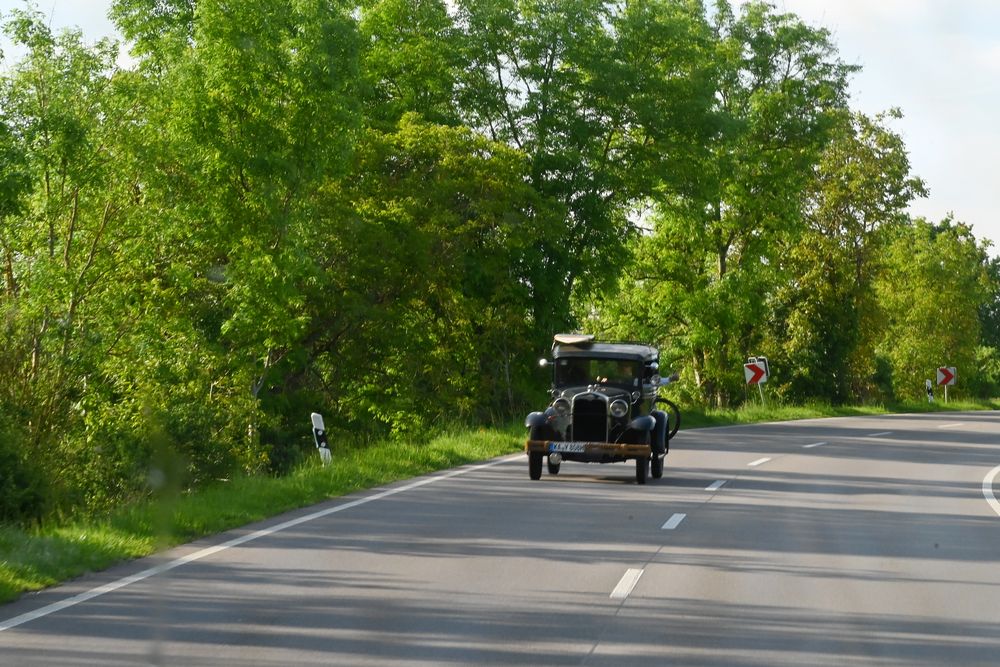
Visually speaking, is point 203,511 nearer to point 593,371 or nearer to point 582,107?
point 593,371

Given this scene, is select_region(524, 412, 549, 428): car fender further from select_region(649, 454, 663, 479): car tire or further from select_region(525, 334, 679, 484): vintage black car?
select_region(649, 454, 663, 479): car tire

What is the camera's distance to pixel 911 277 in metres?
84.2

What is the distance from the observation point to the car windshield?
20.6 meters

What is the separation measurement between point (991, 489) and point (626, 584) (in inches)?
485

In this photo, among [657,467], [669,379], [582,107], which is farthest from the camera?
[582,107]

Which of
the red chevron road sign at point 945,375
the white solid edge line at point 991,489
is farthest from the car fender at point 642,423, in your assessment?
the red chevron road sign at point 945,375

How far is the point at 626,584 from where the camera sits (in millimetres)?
A: 10688

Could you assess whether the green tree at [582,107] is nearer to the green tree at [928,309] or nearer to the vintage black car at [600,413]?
the vintage black car at [600,413]

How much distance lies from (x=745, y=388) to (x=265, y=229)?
94.5ft

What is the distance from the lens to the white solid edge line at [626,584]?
10.1 m

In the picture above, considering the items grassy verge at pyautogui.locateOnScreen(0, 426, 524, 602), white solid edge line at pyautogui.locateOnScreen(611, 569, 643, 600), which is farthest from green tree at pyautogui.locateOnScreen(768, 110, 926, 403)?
white solid edge line at pyautogui.locateOnScreen(611, 569, 643, 600)

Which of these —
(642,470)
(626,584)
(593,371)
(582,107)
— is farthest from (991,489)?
(582,107)

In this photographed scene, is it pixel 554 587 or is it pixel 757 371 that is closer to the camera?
pixel 554 587

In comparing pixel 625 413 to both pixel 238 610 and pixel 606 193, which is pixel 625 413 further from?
pixel 606 193
